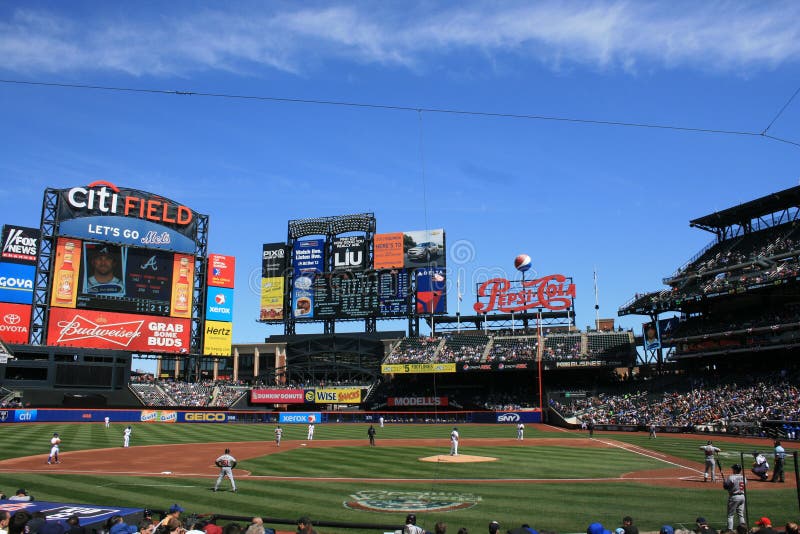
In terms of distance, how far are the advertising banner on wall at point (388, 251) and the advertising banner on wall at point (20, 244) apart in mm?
37005

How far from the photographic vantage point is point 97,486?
21469 millimetres

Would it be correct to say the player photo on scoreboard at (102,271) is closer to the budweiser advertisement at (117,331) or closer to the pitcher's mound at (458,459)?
the budweiser advertisement at (117,331)

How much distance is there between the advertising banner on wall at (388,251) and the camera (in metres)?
76.6

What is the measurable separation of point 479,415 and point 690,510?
46.2 meters

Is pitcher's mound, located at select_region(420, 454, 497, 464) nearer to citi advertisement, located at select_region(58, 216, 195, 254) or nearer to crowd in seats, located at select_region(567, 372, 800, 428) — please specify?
crowd in seats, located at select_region(567, 372, 800, 428)

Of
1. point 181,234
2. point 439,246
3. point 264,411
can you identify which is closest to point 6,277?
point 181,234

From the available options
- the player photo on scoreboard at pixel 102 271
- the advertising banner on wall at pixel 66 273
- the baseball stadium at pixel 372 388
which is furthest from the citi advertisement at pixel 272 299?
the advertising banner on wall at pixel 66 273

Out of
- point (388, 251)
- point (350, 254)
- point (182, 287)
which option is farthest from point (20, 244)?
point (388, 251)

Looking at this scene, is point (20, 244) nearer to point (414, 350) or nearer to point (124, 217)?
point (124, 217)

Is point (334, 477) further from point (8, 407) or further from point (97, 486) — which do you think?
point (8, 407)

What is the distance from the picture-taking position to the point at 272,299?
8056 centimetres

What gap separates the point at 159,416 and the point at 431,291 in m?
32.4

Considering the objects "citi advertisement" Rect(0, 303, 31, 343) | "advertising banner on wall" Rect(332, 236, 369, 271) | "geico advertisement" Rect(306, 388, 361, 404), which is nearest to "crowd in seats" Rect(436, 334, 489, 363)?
"geico advertisement" Rect(306, 388, 361, 404)

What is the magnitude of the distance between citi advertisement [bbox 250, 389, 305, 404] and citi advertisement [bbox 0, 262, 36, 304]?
25.4 meters
